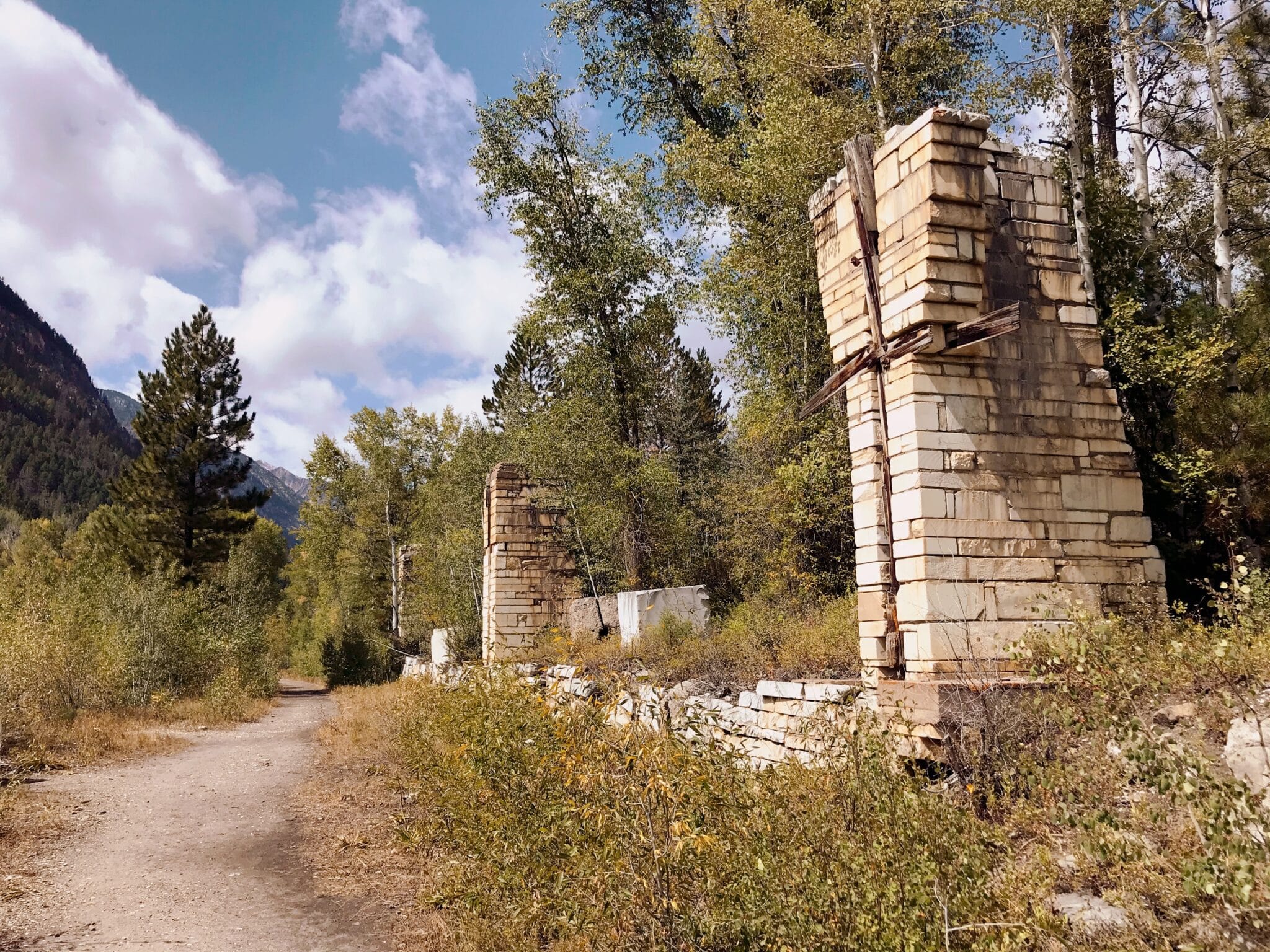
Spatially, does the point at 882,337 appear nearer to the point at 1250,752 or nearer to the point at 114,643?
the point at 1250,752

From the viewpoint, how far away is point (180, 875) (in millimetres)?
6605

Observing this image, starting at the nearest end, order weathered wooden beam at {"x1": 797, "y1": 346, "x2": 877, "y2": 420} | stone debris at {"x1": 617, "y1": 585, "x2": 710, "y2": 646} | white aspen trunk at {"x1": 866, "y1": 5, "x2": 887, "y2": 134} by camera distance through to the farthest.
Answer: weathered wooden beam at {"x1": 797, "y1": 346, "x2": 877, "y2": 420} → stone debris at {"x1": 617, "y1": 585, "x2": 710, "y2": 646} → white aspen trunk at {"x1": 866, "y1": 5, "x2": 887, "y2": 134}

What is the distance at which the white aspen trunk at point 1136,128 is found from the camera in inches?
408

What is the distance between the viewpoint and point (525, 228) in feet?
57.7

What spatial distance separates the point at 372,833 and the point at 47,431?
12152 cm

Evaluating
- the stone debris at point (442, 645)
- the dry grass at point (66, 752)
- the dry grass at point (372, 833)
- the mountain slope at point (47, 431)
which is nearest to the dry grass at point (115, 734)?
the dry grass at point (66, 752)

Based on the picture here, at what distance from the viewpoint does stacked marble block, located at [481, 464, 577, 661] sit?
50.8ft

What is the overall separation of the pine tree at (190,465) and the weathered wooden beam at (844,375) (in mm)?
26671

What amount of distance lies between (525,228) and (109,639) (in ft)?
39.9

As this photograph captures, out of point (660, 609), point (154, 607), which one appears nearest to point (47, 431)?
point (154, 607)

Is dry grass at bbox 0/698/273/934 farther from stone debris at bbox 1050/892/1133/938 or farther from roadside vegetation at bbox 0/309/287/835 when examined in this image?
stone debris at bbox 1050/892/1133/938

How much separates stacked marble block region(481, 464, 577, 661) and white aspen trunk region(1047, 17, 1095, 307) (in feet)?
31.9

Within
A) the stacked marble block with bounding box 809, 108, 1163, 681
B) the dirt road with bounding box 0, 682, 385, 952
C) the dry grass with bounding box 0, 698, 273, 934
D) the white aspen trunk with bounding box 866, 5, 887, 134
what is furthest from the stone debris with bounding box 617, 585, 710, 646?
the white aspen trunk with bounding box 866, 5, 887, 134

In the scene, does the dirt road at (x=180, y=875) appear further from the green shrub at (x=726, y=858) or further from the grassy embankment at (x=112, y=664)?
the green shrub at (x=726, y=858)
